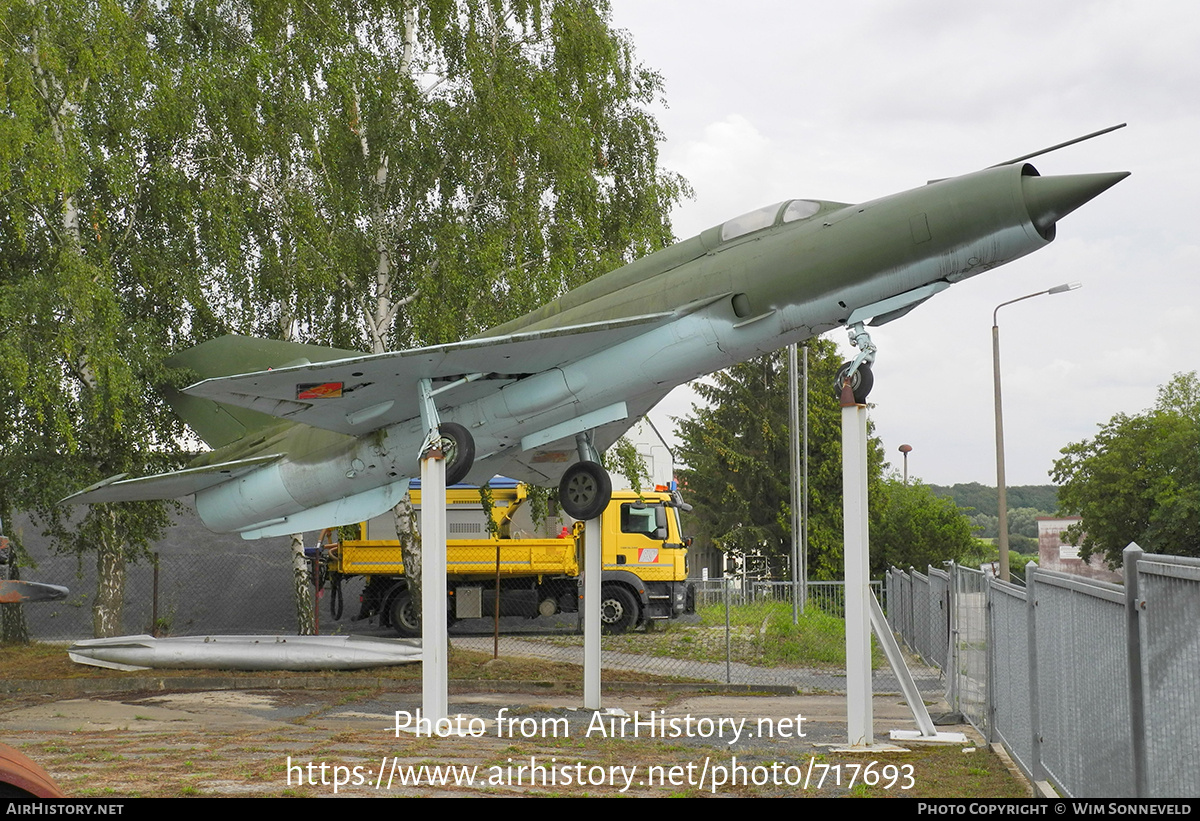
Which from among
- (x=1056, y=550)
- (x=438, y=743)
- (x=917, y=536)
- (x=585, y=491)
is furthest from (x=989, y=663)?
(x=1056, y=550)

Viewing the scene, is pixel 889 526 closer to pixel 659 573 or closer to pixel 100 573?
pixel 659 573

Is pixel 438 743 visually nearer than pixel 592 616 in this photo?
Yes

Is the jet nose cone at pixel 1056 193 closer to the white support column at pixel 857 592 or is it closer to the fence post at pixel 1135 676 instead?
the white support column at pixel 857 592

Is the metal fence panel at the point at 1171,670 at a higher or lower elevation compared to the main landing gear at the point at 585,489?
lower

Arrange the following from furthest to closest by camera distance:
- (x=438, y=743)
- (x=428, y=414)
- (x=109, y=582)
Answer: (x=109, y=582) → (x=428, y=414) → (x=438, y=743)

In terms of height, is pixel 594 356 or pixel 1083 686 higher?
A: pixel 594 356

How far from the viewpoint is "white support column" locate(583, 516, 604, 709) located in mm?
11781

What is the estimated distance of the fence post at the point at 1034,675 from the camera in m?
6.79

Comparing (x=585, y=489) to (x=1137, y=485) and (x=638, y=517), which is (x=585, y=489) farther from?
(x=1137, y=485)

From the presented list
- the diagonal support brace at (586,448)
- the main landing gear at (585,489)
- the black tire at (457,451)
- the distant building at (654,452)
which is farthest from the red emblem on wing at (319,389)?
the distant building at (654,452)

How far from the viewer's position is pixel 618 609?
794 inches

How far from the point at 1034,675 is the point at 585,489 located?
5.80 m

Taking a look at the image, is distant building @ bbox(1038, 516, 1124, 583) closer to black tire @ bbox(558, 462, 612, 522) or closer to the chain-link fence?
black tire @ bbox(558, 462, 612, 522)

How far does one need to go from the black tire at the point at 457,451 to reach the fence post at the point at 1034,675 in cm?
531
